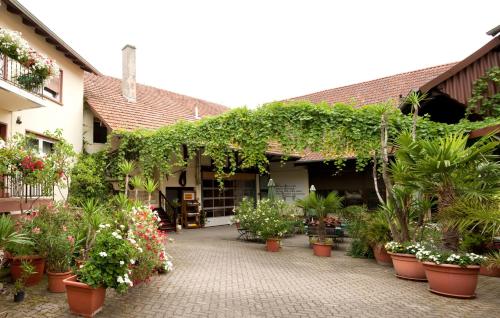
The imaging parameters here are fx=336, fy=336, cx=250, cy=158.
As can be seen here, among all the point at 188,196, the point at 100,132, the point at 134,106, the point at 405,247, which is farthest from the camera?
the point at 188,196

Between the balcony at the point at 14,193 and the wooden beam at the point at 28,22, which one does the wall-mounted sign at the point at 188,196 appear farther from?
the wooden beam at the point at 28,22

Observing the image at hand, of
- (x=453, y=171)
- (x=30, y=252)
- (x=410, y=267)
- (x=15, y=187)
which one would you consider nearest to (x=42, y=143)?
(x=15, y=187)

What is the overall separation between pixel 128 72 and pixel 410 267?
14.3 metres

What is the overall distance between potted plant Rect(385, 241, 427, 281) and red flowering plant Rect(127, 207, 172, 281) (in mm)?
4571

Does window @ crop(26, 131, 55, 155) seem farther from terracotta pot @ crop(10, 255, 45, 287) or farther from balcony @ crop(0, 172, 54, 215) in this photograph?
terracotta pot @ crop(10, 255, 45, 287)

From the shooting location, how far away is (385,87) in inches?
687

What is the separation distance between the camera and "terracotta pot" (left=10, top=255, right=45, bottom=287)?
5.80 metres

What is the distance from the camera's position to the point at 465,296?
5445mm

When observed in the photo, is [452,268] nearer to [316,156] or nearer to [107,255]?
[107,255]

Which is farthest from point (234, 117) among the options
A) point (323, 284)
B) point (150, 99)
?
point (150, 99)

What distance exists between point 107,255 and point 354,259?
22.3 ft

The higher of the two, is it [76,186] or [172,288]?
[76,186]

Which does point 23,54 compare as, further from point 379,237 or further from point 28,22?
point 379,237

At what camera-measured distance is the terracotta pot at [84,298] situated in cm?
437
